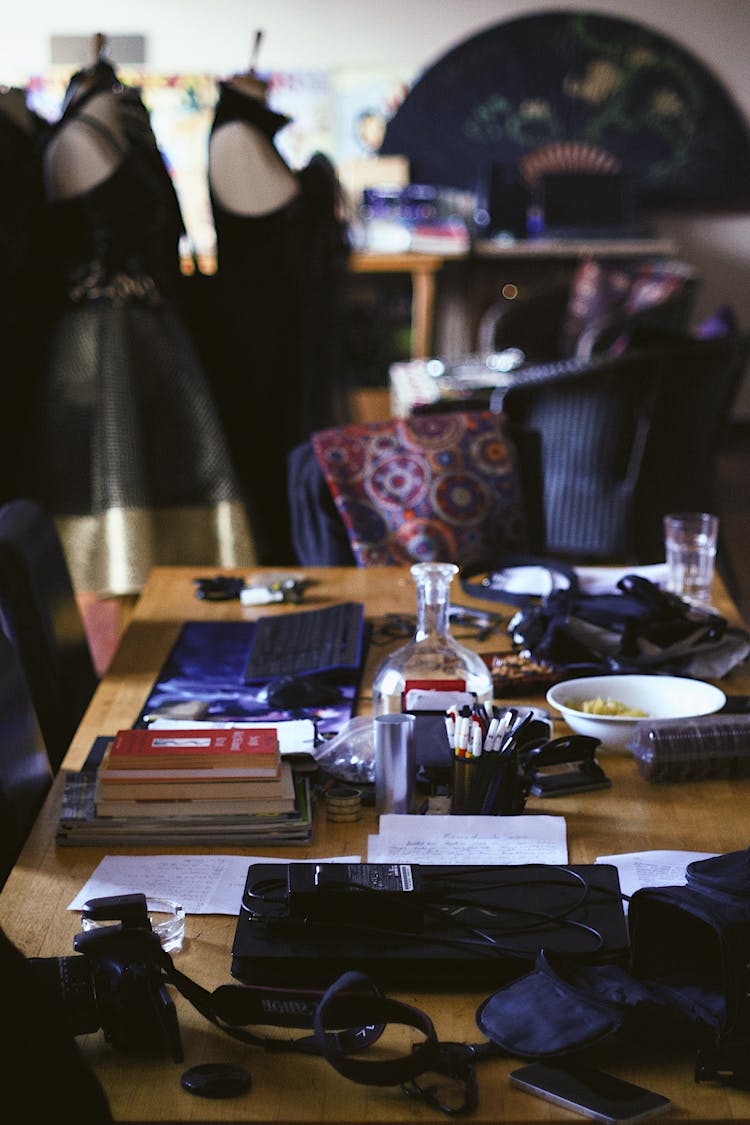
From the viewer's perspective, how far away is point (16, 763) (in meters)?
1.57

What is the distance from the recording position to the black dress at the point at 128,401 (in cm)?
293

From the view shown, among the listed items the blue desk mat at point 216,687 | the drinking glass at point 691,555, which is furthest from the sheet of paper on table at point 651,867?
the drinking glass at point 691,555

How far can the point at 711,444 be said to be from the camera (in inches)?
149

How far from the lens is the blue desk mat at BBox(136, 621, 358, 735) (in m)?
1.67

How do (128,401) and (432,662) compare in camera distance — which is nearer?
(432,662)

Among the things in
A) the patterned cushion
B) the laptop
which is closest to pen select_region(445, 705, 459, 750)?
the patterned cushion

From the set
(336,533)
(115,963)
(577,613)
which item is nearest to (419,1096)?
(115,963)

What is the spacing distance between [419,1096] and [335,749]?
58cm

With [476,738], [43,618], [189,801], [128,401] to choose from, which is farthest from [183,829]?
[128,401]

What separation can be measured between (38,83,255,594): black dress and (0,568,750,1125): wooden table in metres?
1.18

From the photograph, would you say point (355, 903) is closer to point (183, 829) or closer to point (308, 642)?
point (183, 829)

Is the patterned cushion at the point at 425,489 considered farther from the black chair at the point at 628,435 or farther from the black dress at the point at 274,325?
the black chair at the point at 628,435

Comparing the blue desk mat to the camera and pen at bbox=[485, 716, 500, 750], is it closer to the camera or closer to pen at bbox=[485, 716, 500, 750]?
pen at bbox=[485, 716, 500, 750]

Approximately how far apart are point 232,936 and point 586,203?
6.13 m
